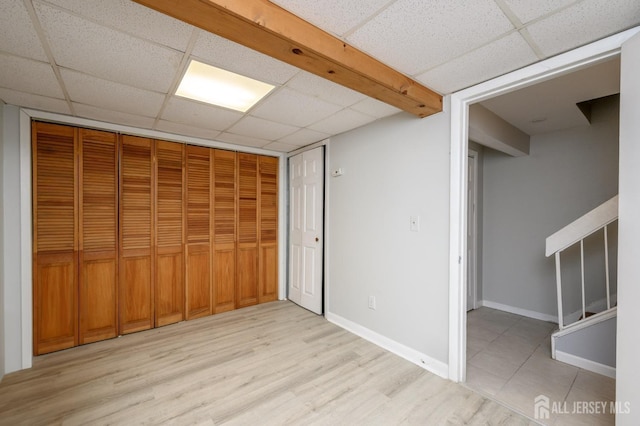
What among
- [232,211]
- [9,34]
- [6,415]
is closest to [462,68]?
[9,34]

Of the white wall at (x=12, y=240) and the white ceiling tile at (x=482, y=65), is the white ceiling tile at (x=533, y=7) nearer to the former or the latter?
the white ceiling tile at (x=482, y=65)

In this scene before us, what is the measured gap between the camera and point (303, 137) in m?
3.39

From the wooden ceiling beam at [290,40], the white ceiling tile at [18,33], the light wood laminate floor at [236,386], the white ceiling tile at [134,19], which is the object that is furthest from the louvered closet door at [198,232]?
the wooden ceiling beam at [290,40]

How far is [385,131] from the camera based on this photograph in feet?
8.99

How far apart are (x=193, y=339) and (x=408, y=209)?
259 cm

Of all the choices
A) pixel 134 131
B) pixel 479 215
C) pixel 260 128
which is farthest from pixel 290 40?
pixel 479 215

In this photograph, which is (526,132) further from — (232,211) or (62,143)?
(62,143)

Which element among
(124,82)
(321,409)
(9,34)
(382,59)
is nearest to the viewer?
(9,34)

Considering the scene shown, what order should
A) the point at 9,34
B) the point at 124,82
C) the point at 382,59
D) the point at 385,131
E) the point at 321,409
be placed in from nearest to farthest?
the point at 9,34
the point at 382,59
the point at 321,409
the point at 124,82
the point at 385,131

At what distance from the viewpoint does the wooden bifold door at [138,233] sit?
8.60 feet

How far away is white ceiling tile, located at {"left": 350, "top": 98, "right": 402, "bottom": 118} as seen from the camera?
234cm

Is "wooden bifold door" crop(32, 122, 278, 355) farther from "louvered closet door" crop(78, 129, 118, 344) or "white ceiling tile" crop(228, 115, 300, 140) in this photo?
"white ceiling tile" crop(228, 115, 300, 140)

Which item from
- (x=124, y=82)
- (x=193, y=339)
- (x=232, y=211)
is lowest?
(x=193, y=339)

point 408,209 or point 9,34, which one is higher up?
point 9,34
